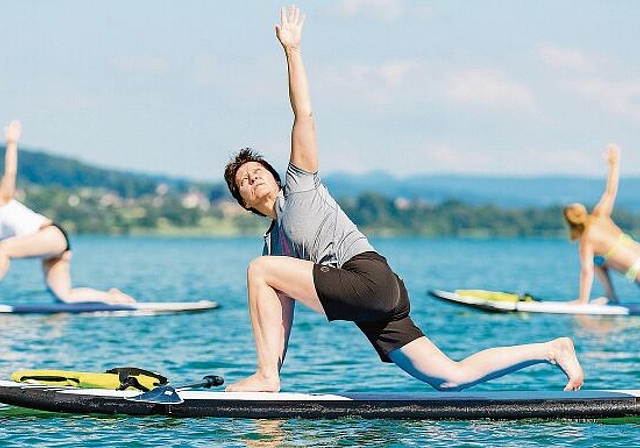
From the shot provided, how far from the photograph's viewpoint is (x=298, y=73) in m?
8.31

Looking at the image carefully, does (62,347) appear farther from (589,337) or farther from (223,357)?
(589,337)

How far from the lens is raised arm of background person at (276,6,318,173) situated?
8.32 meters

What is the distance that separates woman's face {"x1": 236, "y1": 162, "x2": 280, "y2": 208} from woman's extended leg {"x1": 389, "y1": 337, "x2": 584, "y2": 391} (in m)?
Result: 1.38

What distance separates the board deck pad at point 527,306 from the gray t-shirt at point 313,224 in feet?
35.3

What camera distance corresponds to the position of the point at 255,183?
28.6 ft

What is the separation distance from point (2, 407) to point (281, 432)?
2518mm

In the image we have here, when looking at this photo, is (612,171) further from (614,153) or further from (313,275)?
(313,275)

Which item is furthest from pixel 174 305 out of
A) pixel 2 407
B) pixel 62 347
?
pixel 2 407

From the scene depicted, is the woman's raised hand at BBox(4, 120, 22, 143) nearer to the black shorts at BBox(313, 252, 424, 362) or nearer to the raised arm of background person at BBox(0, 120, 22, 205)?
the raised arm of background person at BBox(0, 120, 22, 205)

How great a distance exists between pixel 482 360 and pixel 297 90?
7.41 feet

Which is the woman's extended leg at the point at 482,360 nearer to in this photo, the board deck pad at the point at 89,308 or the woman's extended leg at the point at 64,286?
the woman's extended leg at the point at 64,286

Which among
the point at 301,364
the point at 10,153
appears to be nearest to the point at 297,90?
the point at 301,364

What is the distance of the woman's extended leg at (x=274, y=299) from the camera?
27.8 ft

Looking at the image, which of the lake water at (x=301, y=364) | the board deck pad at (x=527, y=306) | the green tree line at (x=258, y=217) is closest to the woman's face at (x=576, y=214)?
the board deck pad at (x=527, y=306)
